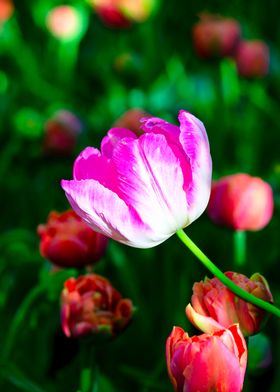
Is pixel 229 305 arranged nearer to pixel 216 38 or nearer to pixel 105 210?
pixel 105 210

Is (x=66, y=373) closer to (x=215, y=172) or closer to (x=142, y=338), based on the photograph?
(x=142, y=338)

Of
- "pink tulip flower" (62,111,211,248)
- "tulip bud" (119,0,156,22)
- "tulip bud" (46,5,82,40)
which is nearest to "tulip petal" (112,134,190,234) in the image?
"pink tulip flower" (62,111,211,248)

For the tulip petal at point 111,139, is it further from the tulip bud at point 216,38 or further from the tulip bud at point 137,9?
the tulip bud at point 137,9

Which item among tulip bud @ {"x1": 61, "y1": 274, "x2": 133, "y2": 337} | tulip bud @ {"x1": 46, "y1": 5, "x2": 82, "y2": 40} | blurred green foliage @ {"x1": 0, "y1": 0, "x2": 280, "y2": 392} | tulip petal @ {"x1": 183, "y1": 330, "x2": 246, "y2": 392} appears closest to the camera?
tulip petal @ {"x1": 183, "y1": 330, "x2": 246, "y2": 392}

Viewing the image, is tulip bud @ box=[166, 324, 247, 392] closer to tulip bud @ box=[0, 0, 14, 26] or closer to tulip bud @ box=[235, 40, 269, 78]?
tulip bud @ box=[235, 40, 269, 78]

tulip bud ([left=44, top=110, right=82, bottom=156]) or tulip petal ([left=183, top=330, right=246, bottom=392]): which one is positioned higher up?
tulip petal ([left=183, top=330, right=246, bottom=392])

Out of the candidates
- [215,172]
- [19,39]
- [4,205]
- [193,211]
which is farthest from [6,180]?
[193,211]

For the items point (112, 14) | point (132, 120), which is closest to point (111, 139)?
point (132, 120)
